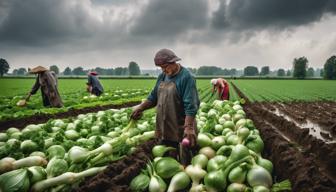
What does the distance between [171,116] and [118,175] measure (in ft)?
3.67

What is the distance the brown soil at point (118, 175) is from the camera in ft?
10.9

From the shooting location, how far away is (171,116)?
4.26 meters

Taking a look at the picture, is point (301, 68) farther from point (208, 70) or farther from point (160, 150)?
point (160, 150)

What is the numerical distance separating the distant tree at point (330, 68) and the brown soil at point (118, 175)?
321ft

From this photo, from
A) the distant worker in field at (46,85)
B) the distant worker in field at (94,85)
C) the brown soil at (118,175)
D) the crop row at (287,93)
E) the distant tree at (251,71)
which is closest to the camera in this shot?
the brown soil at (118,175)

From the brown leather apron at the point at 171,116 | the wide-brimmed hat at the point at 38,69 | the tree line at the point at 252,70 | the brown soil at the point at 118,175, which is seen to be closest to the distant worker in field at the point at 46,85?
the wide-brimmed hat at the point at 38,69

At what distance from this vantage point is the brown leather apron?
4.18m

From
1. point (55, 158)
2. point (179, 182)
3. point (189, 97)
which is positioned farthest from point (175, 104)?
point (55, 158)

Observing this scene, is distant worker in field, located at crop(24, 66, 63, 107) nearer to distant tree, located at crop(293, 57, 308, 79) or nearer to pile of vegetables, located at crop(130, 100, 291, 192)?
pile of vegetables, located at crop(130, 100, 291, 192)

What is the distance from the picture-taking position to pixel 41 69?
989 cm

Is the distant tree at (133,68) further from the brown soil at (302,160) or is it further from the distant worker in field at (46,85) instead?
the brown soil at (302,160)

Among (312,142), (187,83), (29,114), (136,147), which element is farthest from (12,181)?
(29,114)

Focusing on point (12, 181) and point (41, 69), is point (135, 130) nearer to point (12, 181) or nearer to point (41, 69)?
point (12, 181)

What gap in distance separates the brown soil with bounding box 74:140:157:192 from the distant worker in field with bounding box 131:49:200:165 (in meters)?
0.51
